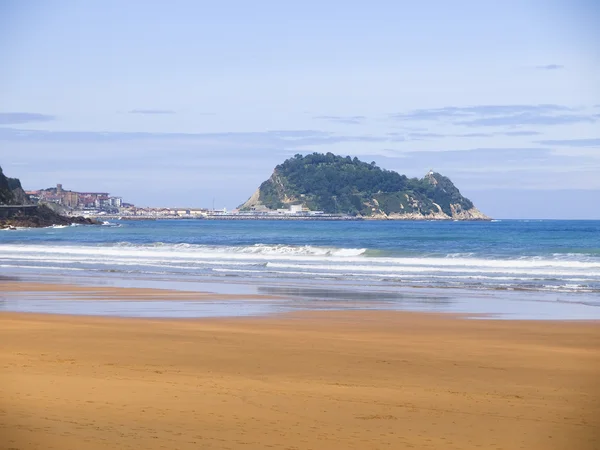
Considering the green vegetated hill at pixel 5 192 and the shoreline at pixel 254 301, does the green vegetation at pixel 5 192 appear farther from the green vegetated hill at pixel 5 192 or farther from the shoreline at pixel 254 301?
the shoreline at pixel 254 301

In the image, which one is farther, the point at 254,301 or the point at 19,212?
the point at 19,212

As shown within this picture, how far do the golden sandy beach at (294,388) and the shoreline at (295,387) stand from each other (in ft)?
0.06

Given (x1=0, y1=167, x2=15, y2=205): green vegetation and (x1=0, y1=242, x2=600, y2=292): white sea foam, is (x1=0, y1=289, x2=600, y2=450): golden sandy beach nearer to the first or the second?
(x1=0, y1=242, x2=600, y2=292): white sea foam

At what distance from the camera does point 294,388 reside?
7.67m

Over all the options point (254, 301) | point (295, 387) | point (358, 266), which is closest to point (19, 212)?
point (358, 266)

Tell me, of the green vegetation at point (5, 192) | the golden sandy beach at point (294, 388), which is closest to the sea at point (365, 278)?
the golden sandy beach at point (294, 388)

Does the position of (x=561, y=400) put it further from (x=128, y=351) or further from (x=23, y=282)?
(x=23, y=282)

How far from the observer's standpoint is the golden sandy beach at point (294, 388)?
19.7ft

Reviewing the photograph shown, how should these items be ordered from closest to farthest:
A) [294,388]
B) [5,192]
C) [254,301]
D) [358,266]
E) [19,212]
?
[294,388], [254,301], [358,266], [19,212], [5,192]

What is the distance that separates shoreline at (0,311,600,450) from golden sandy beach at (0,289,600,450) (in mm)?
17

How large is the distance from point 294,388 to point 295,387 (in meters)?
0.05

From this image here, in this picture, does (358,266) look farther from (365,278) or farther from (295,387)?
(295,387)

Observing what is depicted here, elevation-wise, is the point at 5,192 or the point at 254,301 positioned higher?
the point at 5,192

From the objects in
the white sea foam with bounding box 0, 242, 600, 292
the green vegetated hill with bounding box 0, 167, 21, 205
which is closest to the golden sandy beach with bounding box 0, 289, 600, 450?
the white sea foam with bounding box 0, 242, 600, 292
